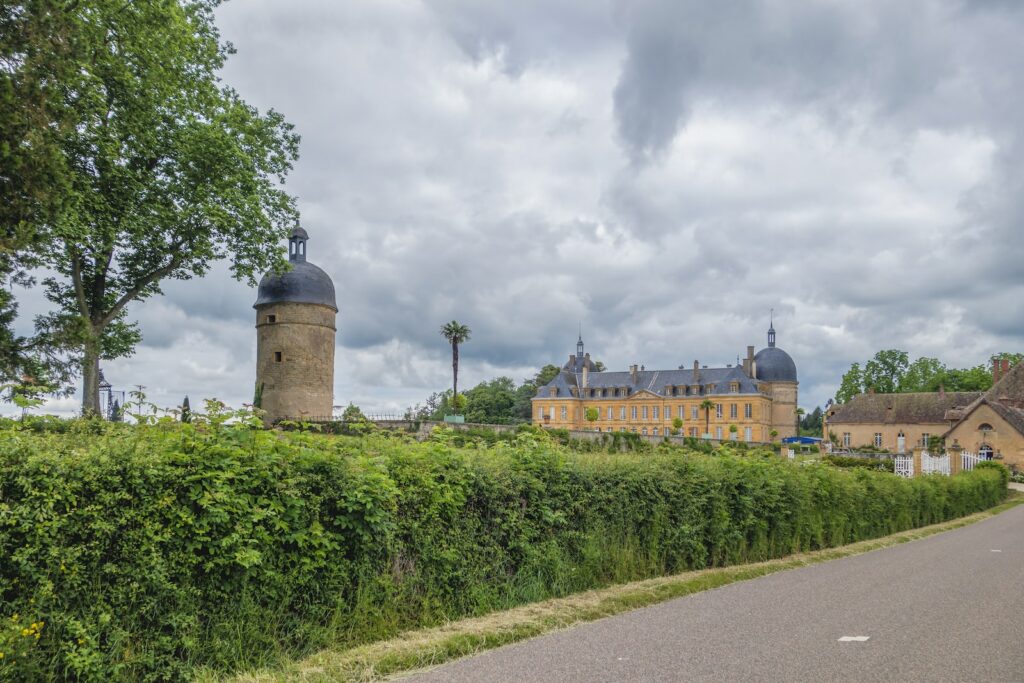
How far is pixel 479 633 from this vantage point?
272 inches

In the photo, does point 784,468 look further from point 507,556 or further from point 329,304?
point 329,304

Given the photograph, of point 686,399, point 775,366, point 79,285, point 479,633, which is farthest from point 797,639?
point 775,366

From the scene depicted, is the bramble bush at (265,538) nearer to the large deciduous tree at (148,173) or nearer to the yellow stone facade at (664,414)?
the large deciduous tree at (148,173)

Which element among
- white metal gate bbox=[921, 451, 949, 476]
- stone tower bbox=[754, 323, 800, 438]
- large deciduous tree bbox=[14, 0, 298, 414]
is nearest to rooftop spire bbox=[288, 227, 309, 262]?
large deciduous tree bbox=[14, 0, 298, 414]

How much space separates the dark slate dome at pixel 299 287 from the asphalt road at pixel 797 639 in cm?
3525

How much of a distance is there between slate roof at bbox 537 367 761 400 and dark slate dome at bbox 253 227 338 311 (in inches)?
2153

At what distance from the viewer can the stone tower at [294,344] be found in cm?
4144

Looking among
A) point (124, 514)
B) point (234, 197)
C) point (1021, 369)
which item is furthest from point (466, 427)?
point (1021, 369)

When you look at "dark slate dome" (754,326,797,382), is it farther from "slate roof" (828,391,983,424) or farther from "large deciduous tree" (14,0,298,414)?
"large deciduous tree" (14,0,298,414)

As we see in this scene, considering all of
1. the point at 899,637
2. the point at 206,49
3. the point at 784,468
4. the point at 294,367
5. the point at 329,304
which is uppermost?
the point at 206,49

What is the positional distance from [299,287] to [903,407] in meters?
60.8

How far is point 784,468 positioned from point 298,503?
972 cm


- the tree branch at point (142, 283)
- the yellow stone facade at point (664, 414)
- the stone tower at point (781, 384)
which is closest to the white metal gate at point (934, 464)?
the tree branch at point (142, 283)

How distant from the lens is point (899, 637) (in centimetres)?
704
